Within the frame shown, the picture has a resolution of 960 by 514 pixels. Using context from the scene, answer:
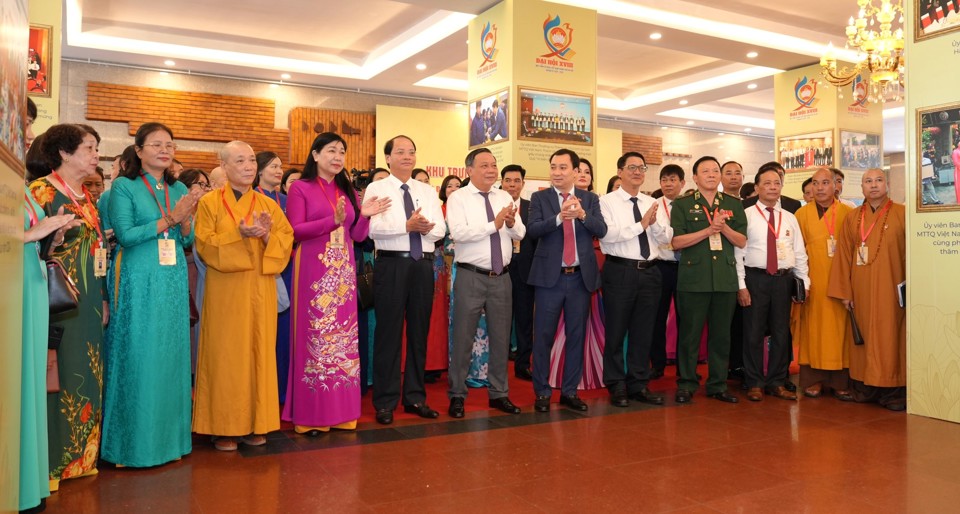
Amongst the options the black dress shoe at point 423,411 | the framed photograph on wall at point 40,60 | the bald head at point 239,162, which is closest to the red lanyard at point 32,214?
the bald head at point 239,162

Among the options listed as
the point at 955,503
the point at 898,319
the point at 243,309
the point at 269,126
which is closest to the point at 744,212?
the point at 898,319

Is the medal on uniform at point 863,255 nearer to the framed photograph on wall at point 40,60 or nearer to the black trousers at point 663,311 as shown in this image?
the black trousers at point 663,311

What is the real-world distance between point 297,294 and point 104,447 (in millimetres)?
1173

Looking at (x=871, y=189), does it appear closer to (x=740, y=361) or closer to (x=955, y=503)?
(x=740, y=361)

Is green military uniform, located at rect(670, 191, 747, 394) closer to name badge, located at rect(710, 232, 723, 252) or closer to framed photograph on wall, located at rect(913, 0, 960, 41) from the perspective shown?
name badge, located at rect(710, 232, 723, 252)

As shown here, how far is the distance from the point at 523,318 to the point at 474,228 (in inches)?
70.0

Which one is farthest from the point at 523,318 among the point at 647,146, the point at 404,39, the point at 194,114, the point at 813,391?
the point at 647,146

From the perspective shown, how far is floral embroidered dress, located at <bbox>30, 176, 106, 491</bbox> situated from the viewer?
120 inches

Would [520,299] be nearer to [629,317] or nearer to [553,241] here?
[629,317]

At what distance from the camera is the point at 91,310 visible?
125 inches

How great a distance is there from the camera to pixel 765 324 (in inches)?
202

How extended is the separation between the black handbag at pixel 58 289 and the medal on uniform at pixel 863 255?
15.7ft

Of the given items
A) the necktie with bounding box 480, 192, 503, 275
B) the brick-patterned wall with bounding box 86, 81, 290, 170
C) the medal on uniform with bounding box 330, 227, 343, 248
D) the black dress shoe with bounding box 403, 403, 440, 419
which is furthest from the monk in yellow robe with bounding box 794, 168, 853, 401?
the brick-patterned wall with bounding box 86, 81, 290, 170

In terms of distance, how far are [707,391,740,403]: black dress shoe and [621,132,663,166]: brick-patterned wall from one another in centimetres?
967
